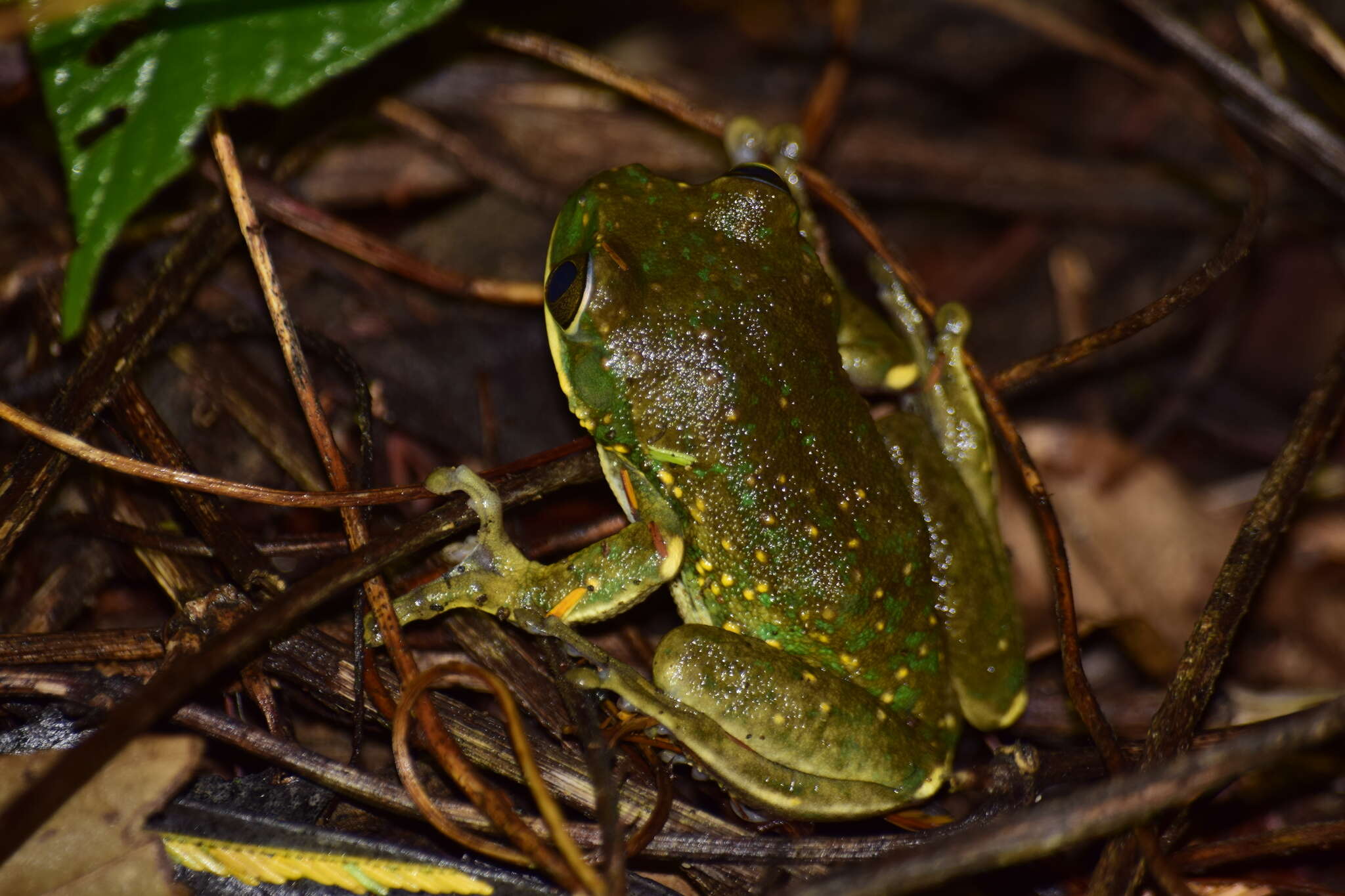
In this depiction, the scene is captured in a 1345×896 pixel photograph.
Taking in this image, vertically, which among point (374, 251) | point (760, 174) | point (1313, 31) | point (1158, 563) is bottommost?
point (1158, 563)

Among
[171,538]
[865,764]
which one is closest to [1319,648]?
[865,764]

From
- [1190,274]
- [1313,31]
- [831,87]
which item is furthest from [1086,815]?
[831,87]

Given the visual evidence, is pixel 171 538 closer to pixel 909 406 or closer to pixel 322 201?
pixel 322 201

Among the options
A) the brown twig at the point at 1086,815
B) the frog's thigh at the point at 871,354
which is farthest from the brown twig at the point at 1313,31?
the brown twig at the point at 1086,815

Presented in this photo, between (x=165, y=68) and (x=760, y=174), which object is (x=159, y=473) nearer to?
(x=165, y=68)

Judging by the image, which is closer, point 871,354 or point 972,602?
point 972,602
